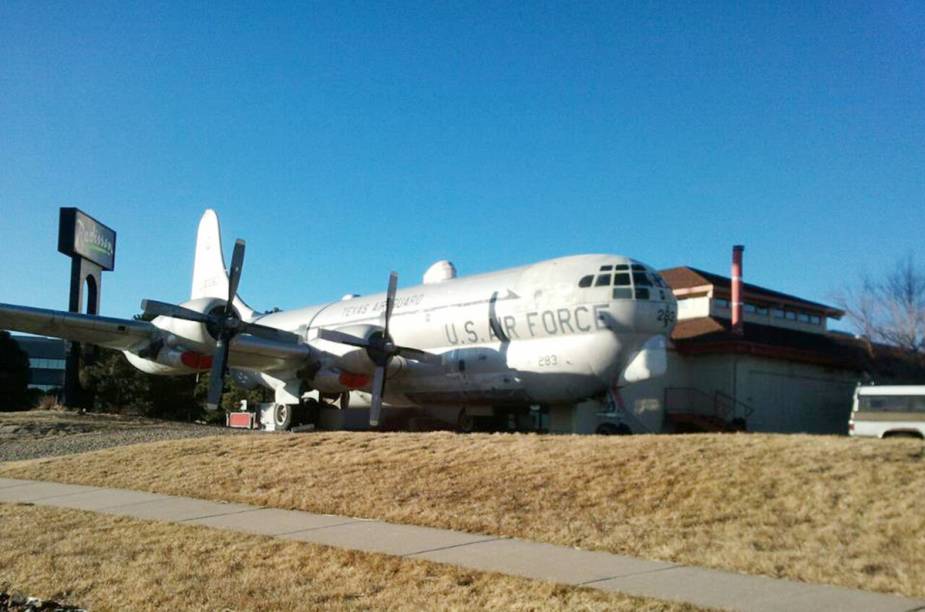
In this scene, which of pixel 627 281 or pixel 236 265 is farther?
pixel 236 265

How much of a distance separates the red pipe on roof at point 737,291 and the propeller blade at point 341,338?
14815mm

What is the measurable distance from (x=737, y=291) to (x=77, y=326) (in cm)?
2409

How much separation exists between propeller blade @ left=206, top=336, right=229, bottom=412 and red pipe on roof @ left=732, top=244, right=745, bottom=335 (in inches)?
744

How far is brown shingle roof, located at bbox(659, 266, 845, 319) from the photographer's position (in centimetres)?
3781

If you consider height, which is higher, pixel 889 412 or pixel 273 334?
pixel 273 334

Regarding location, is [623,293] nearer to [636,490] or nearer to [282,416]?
[636,490]

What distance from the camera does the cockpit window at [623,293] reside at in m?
22.8

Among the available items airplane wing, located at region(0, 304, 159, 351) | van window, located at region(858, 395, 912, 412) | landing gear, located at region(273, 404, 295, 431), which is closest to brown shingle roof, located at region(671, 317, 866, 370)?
van window, located at region(858, 395, 912, 412)

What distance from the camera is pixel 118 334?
27234mm

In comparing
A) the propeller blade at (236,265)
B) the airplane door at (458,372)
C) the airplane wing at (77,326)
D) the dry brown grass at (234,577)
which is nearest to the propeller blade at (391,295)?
the airplane door at (458,372)

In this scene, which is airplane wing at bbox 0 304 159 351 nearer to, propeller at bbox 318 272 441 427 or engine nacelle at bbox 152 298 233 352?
engine nacelle at bbox 152 298 233 352

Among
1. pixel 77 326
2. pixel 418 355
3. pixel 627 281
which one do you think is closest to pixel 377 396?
pixel 418 355

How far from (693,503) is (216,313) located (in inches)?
752

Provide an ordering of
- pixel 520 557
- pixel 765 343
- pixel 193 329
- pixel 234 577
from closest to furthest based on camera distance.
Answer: pixel 234 577
pixel 520 557
pixel 193 329
pixel 765 343
